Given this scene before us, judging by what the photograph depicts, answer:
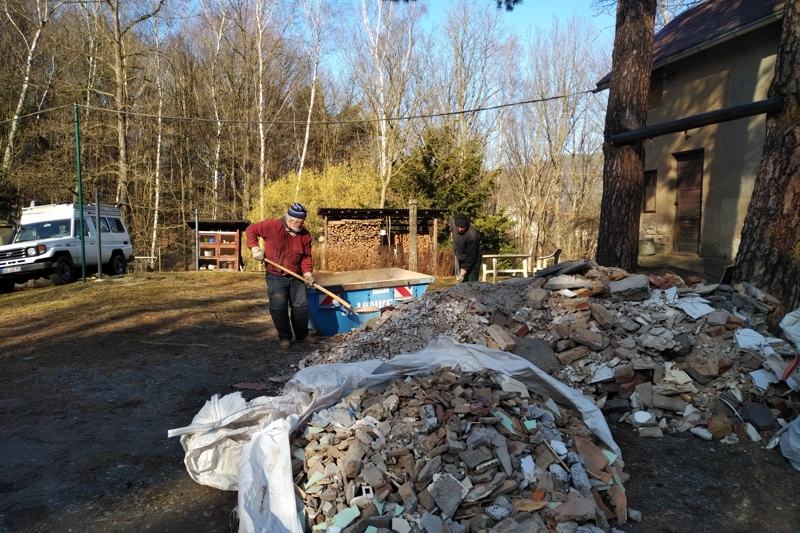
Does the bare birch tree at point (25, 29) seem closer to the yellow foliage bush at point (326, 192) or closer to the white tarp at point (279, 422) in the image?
the yellow foliage bush at point (326, 192)

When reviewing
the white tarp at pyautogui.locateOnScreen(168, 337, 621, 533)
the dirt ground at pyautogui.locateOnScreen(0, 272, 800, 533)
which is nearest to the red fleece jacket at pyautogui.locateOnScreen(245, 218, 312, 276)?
the dirt ground at pyautogui.locateOnScreen(0, 272, 800, 533)

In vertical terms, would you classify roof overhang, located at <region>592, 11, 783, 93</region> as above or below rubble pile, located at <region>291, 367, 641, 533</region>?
above

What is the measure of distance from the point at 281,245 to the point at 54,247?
10492 millimetres

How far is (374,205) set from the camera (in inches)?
899

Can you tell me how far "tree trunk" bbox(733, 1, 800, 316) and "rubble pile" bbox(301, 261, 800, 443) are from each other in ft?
0.74

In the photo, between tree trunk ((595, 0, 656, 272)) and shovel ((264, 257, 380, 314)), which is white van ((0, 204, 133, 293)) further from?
tree trunk ((595, 0, 656, 272))

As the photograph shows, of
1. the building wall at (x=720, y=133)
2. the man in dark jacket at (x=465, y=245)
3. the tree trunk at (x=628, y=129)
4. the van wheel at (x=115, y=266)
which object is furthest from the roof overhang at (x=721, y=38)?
the van wheel at (x=115, y=266)

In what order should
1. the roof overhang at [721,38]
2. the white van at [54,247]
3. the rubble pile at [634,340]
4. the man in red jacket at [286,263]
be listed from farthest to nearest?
the white van at [54,247]
the roof overhang at [721,38]
the man in red jacket at [286,263]
the rubble pile at [634,340]

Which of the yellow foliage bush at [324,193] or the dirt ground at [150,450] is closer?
the dirt ground at [150,450]

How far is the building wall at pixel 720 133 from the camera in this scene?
10.6m

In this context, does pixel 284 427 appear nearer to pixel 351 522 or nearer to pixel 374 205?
pixel 351 522

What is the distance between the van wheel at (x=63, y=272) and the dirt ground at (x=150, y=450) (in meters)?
6.80

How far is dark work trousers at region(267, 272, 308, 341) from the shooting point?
21.7 ft

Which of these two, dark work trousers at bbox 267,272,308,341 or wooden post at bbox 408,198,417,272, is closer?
dark work trousers at bbox 267,272,308,341
